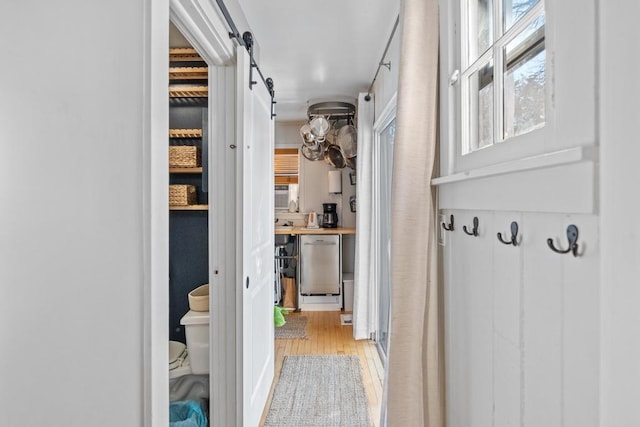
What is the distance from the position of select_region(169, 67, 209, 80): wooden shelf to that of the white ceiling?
45 cm

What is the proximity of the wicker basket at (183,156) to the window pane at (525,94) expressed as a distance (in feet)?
6.68

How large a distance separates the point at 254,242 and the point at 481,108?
1402 millimetres

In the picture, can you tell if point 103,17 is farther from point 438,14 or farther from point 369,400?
point 369,400

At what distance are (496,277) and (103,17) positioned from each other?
1.14 metres

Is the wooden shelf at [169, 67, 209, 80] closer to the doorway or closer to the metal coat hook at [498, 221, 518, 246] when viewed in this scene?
the doorway

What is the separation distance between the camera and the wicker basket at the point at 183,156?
253 centimetres

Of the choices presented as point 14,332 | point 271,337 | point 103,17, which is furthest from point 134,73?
point 271,337

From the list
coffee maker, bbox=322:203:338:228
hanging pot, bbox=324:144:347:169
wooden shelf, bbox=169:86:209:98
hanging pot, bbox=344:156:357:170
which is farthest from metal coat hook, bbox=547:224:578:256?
coffee maker, bbox=322:203:338:228

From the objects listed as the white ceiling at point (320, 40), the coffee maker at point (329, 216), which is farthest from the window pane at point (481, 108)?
the coffee maker at point (329, 216)

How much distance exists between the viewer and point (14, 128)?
705 mm

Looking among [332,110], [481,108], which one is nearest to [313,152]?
[332,110]

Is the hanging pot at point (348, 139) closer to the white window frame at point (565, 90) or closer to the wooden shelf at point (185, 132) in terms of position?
the wooden shelf at point (185, 132)

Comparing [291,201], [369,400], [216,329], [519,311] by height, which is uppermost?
[291,201]

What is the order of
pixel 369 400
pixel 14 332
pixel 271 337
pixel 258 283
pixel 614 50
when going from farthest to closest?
pixel 271 337
pixel 369 400
pixel 258 283
pixel 14 332
pixel 614 50
